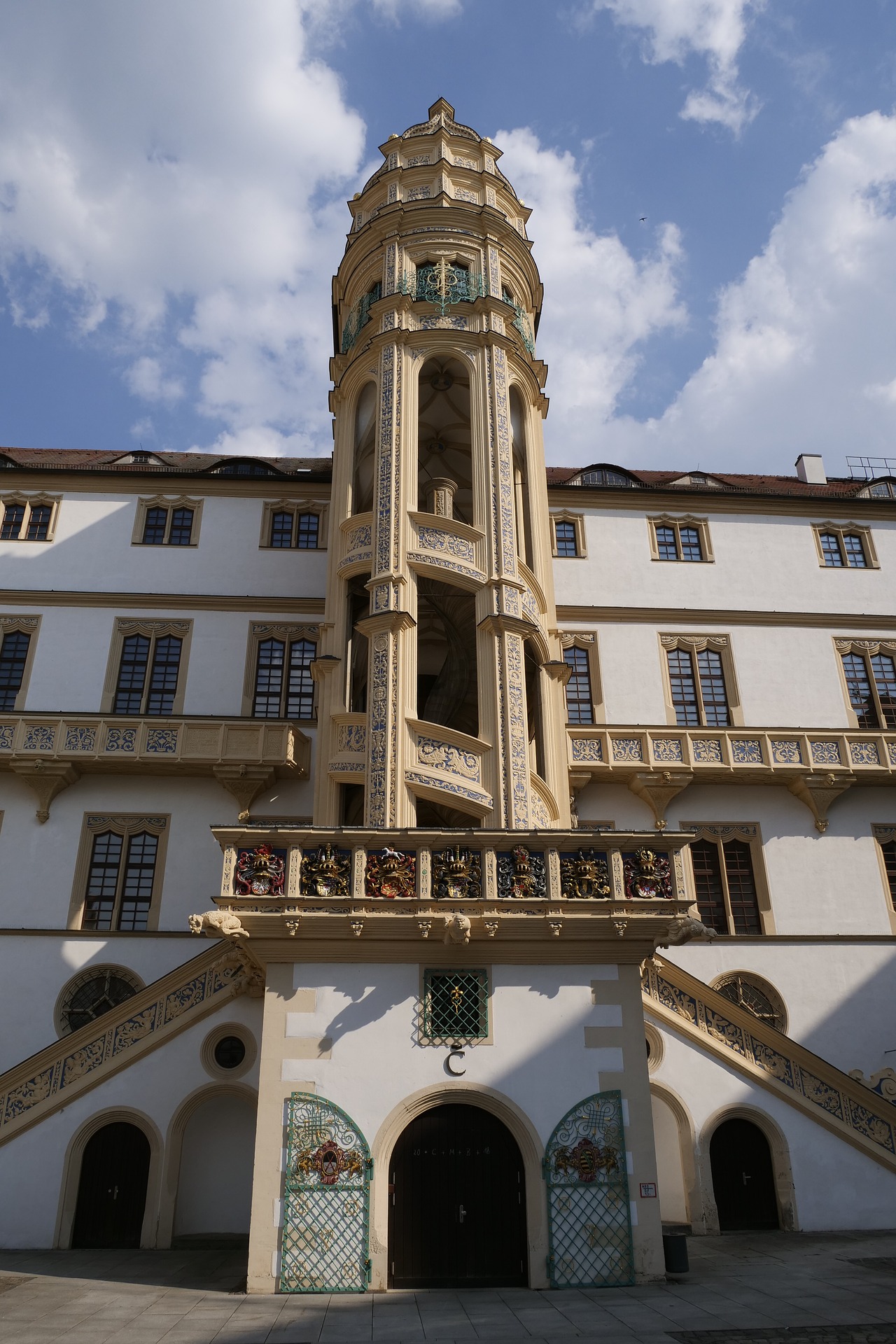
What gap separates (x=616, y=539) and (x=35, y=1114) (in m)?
20.7

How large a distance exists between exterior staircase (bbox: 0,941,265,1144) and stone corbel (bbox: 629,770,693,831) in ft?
36.0

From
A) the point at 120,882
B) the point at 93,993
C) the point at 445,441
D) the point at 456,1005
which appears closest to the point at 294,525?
the point at 445,441

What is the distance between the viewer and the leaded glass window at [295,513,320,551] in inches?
1114

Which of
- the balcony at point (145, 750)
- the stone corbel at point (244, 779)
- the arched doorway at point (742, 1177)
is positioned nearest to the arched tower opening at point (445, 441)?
the balcony at point (145, 750)

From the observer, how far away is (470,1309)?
474 inches

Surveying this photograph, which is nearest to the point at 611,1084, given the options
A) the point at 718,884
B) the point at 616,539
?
the point at 718,884

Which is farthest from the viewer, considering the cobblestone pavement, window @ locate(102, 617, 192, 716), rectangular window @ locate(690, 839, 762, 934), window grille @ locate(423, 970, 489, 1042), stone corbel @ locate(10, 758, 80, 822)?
window @ locate(102, 617, 192, 716)

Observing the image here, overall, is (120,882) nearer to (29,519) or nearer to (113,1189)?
(113,1189)

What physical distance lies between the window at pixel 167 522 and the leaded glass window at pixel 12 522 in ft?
10.8

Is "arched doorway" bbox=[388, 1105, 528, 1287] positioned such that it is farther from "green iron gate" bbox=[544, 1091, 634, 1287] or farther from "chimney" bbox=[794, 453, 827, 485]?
"chimney" bbox=[794, 453, 827, 485]

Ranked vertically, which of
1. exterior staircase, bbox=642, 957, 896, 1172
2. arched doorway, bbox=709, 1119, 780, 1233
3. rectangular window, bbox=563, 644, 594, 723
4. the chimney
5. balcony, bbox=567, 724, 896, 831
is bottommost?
arched doorway, bbox=709, 1119, 780, 1233

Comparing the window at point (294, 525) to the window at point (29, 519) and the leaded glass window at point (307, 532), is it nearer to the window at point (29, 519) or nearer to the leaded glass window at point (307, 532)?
the leaded glass window at point (307, 532)

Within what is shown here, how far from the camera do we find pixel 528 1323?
1117cm

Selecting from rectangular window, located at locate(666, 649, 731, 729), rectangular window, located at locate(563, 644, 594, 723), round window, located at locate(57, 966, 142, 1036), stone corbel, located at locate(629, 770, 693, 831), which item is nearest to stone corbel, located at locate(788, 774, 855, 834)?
rectangular window, located at locate(666, 649, 731, 729)
